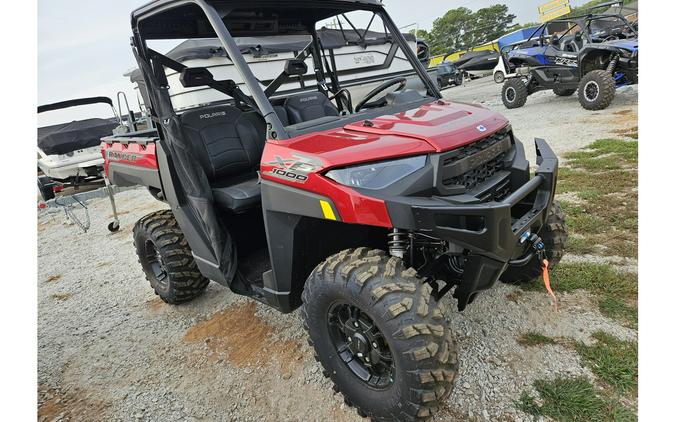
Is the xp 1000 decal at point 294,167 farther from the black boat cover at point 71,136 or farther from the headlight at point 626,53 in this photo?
the headlight at point 626,53

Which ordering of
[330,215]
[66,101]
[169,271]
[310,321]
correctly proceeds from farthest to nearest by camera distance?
[66,101] → [169,271] → [310,321] → [330,215]

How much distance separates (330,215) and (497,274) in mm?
852

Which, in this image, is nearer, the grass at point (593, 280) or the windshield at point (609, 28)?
the grass at point (593, 280)

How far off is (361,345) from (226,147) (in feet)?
6.20

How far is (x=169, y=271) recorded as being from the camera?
350cm

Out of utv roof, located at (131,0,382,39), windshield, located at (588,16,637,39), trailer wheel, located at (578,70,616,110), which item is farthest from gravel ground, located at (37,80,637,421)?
windshield, located at (588,16,637,39)

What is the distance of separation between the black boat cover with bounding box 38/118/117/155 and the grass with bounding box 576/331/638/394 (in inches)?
388

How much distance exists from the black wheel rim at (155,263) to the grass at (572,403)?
299 cm

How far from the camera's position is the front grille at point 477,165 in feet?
6.40

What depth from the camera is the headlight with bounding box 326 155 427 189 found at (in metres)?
1.91

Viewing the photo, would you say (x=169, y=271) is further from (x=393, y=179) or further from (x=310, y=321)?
(x=393, y=179)

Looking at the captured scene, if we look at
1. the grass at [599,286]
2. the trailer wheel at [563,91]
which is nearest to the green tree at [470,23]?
the trailer wheel at [563,91]

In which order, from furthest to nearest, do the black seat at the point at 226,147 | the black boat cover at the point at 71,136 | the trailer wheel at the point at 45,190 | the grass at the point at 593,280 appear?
the black boat cover at the point at 71,136 < the trailer wheel at the point at 45,190 < the black seat at the point at 226,147 < the grass at the point at 593,280

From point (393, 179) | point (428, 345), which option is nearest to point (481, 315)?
point (428, 345)
